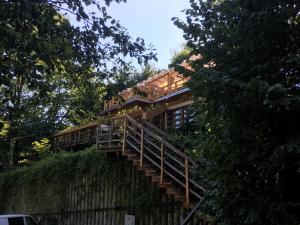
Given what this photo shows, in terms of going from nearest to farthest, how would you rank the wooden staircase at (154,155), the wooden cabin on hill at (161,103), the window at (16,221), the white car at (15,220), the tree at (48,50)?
the tree at (48,50) < the wooden staircase at (154,155) < the white car at (15,220) < the window at (16,221) < the wooden cabin on hill at (161,103)

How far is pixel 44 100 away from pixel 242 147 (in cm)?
385

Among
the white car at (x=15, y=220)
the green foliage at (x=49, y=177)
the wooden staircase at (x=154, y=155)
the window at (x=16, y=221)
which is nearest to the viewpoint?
the wooden staircase at (x=154, y=155)

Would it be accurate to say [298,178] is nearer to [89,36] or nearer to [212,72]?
[212,72]

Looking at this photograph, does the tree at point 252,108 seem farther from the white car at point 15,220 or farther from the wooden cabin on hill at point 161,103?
the wooden cabin on hill at point 161,103

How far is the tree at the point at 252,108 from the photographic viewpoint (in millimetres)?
5062

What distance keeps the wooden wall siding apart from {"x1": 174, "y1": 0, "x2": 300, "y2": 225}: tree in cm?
753

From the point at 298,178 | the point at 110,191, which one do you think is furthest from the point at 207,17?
the point at 110,191

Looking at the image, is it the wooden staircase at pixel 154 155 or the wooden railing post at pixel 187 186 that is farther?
the wooden staircase at pixel 154 155

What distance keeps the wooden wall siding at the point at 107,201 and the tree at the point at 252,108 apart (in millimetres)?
7525

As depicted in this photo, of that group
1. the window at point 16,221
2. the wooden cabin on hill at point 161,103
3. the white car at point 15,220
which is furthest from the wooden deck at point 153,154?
the wooden cabin on hill at point 161,103

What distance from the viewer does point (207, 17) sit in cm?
602

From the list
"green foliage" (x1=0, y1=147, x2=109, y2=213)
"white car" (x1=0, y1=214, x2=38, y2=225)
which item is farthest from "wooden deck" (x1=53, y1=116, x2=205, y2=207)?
"white car" (x1=0, y1=214, x2=38, y2=225)

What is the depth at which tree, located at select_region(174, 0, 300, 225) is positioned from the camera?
16.6 ft

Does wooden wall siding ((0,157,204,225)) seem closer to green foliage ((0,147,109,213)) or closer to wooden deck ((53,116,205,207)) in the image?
green foliage ((0,147,109,213))
